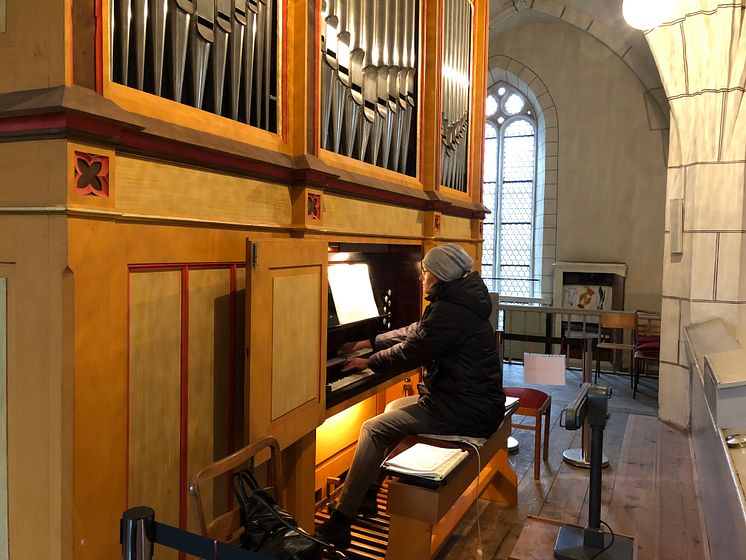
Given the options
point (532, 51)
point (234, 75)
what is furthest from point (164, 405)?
point (532, 51)

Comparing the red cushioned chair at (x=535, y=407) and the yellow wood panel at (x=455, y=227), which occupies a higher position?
the yellow wood panel at (x=455, y=227)

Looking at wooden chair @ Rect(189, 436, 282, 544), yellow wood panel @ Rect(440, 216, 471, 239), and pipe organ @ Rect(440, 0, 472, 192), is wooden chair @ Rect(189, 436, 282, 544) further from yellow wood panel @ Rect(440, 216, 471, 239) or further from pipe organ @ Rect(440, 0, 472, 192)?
pipe organ @ Rect(440, 0, 472, 192)

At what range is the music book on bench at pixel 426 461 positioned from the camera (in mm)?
2633

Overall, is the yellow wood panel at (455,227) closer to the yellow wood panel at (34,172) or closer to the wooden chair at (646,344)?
the wooden chair at (646,344)

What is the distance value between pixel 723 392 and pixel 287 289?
1.82 meters

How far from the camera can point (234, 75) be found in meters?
2.41

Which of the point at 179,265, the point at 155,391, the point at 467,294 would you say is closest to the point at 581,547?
the point at 467,294

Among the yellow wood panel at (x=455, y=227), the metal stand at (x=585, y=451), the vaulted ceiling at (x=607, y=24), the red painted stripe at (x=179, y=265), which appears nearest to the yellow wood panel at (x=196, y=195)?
the red painted stripe at (x=179, y=265)

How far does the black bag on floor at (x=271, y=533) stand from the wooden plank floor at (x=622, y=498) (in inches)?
64.7

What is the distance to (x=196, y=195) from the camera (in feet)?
7.36

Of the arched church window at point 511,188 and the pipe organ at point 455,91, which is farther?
the arched church window at point 511,188

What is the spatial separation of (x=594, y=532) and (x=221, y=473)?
159 centimetres

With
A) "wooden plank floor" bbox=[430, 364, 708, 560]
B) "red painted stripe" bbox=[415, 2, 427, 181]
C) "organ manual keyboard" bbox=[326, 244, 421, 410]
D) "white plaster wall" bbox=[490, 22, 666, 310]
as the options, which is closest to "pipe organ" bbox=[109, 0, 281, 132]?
"organ manual keyboard" bbox=[326, 244, 421, 410]

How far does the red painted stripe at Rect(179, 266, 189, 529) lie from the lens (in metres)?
2.21
